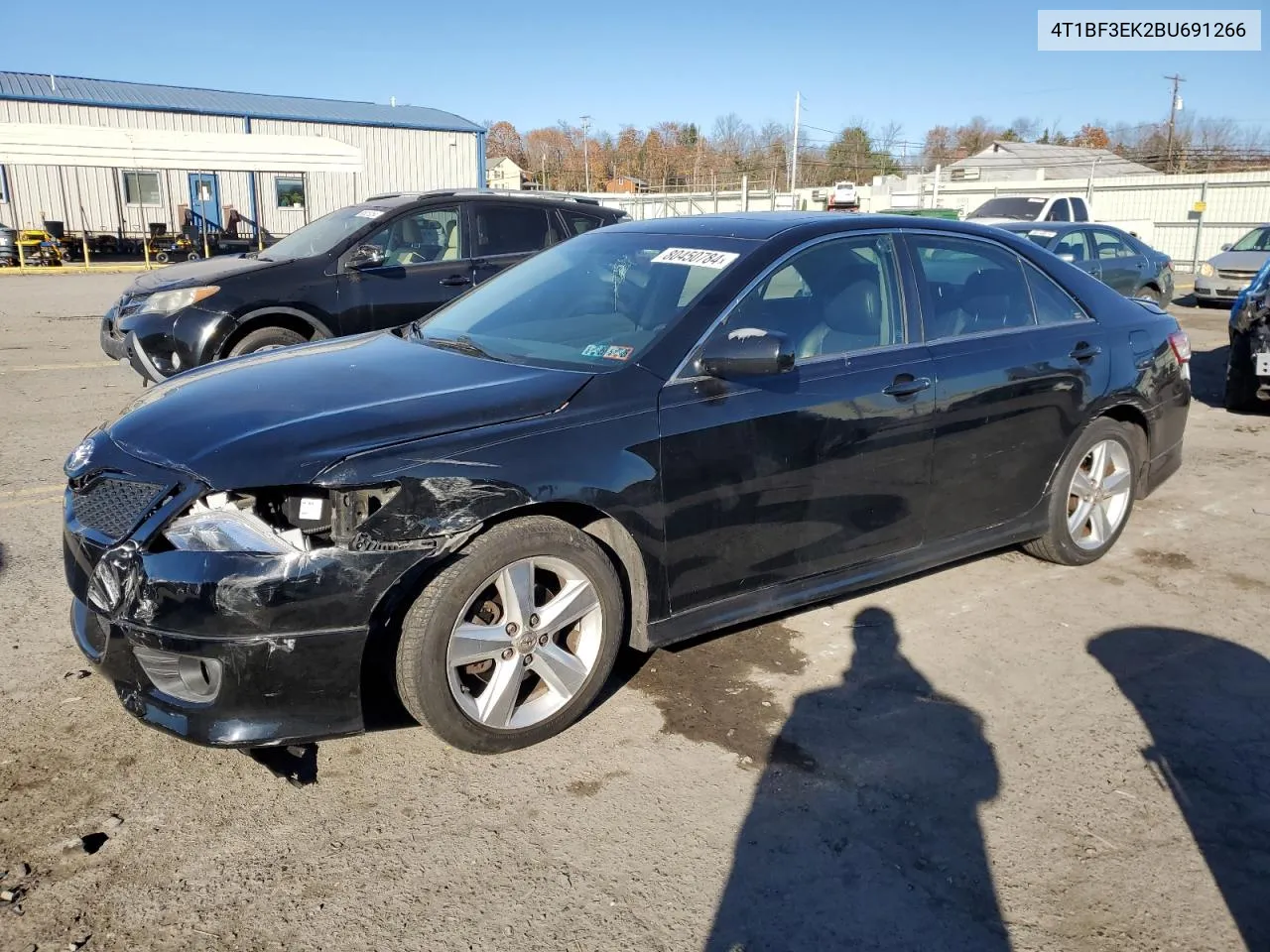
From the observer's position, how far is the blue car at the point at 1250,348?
8102 millimetres

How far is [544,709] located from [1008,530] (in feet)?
7.88

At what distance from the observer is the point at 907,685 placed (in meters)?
3.73

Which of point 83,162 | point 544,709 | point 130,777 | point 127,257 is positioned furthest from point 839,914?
point 127,257

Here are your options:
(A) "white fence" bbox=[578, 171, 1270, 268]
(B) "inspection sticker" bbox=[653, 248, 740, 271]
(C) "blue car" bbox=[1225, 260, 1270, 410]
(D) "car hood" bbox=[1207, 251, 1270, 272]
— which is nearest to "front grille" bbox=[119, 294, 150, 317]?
(B) "inspection sticker" bbox=[653, 248, 740, 271]

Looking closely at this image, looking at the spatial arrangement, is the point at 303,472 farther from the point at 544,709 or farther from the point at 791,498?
the point at 791,498

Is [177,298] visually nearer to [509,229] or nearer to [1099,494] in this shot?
[509,229]

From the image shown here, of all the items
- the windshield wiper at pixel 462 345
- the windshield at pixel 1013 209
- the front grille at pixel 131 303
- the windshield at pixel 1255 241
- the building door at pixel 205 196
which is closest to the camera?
the windshield wiper at pixel 462 345

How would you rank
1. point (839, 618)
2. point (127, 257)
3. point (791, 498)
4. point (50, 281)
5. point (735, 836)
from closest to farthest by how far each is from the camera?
1. point (735, 836)
2. point (791, 498)
3. point (839, 618)
4. point (50, 281)
5. point (127, 257)

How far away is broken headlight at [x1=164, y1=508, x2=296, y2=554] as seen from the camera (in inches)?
109

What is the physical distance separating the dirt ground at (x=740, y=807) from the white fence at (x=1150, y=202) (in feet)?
68.7

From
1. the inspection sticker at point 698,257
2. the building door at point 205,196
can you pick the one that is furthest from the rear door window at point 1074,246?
the building door at point 205,196

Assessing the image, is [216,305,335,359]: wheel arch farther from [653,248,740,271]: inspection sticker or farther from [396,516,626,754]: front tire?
[396,516,626,754]: front tire

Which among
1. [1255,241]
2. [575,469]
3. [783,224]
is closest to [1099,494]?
[783,224]

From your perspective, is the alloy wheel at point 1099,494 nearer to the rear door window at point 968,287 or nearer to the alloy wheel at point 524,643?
the rear door window at point 968,287
